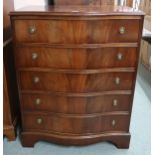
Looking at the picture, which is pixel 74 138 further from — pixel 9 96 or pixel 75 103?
pixel 9 96

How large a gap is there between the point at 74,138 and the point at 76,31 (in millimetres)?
847

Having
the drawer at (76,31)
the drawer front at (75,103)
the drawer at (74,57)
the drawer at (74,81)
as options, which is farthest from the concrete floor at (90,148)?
the drawer at (76,31)

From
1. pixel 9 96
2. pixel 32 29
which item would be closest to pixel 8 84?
A: pixel 9 96

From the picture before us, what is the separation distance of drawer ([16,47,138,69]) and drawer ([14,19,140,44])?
0.21 ft

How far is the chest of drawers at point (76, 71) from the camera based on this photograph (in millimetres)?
1389

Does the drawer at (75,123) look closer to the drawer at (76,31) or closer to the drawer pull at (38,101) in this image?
the drawer pull at (38,101)

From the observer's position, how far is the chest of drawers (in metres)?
1.39

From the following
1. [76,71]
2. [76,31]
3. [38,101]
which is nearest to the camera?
[76,31]

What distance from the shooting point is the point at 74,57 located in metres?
1.46

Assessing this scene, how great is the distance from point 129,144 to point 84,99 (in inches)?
23.7

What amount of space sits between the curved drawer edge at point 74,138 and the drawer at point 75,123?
0.13 ft

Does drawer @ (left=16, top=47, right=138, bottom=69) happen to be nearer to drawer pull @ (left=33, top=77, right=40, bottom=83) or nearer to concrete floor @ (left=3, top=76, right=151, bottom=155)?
drawer pull @ (left=33, top=77, right=40, bottom=83)

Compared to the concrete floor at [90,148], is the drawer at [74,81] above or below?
above

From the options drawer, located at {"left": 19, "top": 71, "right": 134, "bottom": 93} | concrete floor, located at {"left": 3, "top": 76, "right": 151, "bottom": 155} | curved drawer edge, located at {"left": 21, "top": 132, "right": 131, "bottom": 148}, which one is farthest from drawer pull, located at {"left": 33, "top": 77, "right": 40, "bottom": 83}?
concrete floor, located at {"left": 3, "top": 76, "right": 151, "bottom": 155}
